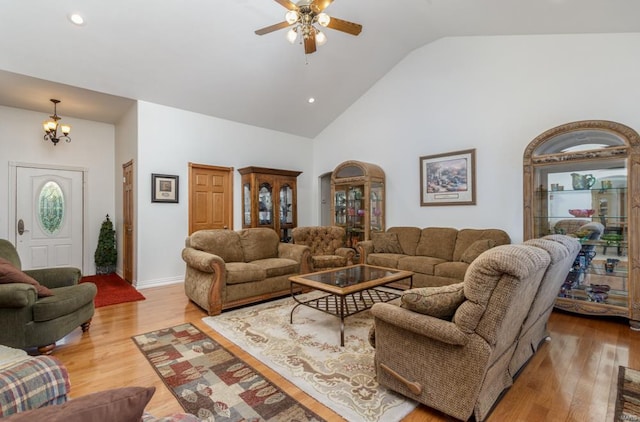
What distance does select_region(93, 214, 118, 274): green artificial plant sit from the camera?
5.79 m

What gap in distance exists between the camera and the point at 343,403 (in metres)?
1.94

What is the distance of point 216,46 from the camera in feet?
13.7

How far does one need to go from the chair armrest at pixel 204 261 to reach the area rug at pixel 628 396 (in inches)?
136

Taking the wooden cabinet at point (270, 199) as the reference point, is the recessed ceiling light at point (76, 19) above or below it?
above

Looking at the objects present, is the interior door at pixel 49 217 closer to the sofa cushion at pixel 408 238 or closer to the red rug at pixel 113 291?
the red rug at pixel 113 291

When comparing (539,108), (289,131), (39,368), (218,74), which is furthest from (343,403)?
(289,131)

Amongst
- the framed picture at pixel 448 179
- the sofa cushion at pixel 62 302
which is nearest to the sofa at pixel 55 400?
the sofa cushion at pixel 62 302

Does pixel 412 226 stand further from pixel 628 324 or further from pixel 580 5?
pixel 580 5

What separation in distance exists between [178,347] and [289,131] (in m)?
4.89

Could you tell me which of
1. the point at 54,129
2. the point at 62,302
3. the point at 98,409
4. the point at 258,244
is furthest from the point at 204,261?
the point at 54,129

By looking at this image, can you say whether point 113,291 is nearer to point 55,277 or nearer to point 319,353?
point 55,277

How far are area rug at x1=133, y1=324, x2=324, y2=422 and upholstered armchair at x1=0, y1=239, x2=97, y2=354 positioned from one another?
59 cm

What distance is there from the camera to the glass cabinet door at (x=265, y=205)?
578 cm

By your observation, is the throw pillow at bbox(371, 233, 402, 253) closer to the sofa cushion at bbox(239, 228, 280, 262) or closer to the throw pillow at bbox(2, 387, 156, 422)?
the sofa cushion at bbox(239, 228, 280, 262)
